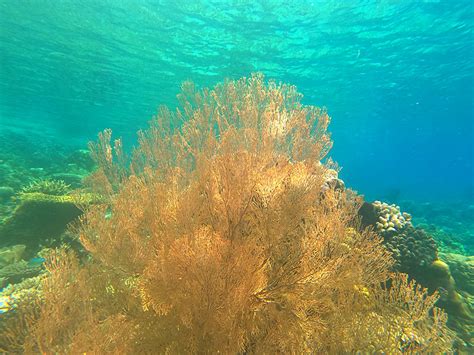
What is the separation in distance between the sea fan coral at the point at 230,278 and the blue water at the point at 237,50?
56.1 feet

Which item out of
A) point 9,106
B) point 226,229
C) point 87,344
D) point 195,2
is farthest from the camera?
point 9,106

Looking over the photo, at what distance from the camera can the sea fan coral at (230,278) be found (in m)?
2.56

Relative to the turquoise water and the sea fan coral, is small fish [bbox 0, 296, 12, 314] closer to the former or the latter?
the turquoise water

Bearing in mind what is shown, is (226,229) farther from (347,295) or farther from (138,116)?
(138,116)

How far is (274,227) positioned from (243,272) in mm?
964

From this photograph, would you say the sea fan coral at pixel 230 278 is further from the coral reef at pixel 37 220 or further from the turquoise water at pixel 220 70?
the coral reef at pixel 37 220

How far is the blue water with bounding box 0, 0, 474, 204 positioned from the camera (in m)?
17.8

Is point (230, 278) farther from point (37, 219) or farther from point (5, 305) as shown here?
point (37, 219)

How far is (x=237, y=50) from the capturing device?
74.5 ft

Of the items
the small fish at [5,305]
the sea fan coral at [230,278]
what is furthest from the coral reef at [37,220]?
the sea fan coral at [230,278]

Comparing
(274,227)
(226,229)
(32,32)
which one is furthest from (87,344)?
(32,32)

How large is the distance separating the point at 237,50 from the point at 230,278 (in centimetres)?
2333

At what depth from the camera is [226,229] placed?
3250 mm

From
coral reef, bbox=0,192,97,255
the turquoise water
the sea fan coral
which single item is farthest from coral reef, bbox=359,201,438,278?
coral reef, bbox=0,192,97,255
